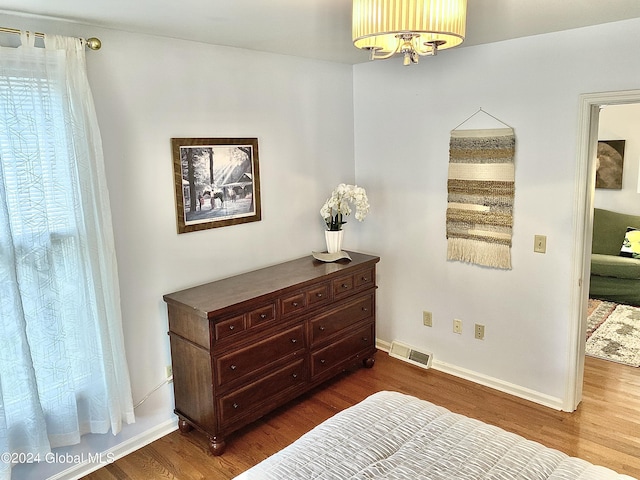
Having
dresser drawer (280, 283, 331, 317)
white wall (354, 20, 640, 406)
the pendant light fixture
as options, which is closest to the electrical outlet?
white wall (354, 20, 640, 406)

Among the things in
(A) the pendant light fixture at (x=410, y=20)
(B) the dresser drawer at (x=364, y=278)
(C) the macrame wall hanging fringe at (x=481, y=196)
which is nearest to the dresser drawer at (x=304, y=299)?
(B) the dresser drawer at (x=364, y=278)

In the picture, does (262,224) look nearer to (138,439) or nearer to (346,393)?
(346,393)

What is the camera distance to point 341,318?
3.58 metres

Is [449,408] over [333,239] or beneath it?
beneath

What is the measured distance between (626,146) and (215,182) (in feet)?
16.6

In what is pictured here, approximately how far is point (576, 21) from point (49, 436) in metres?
3.54

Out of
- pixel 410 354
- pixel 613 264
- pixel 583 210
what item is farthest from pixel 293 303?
pixel 613 264

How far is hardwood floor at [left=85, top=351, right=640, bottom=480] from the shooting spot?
9.06ft

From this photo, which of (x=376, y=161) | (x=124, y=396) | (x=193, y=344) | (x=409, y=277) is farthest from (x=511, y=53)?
(x=124, y=396)

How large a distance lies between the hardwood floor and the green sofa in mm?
1606

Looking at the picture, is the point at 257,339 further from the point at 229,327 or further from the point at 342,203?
the point at 342,203

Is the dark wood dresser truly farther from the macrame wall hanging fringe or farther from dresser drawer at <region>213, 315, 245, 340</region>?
the macrame wall hanging fringe

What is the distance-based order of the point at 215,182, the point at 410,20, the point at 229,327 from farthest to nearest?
the point at 215,182 < the point at 229,327 < the point at 410,20

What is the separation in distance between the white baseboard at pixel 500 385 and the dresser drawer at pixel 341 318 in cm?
73
